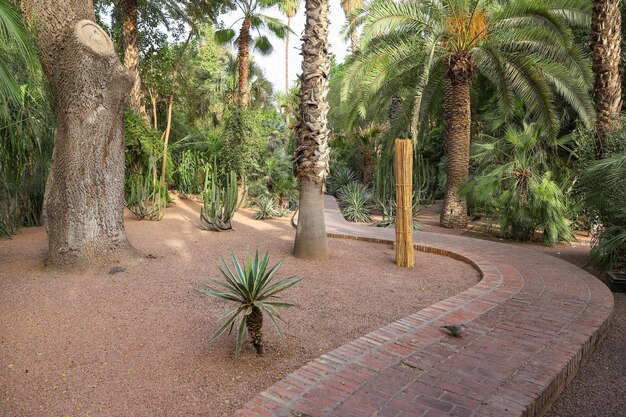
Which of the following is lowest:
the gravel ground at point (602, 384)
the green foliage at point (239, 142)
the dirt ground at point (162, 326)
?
the gravel ground at point (602, 384)

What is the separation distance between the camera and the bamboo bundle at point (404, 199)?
6.45 metres

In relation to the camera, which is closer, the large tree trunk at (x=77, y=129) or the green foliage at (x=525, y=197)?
the large tree trunk at (x=77, y=129)

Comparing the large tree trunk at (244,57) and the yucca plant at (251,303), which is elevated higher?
the large tree trunk at (244,57)

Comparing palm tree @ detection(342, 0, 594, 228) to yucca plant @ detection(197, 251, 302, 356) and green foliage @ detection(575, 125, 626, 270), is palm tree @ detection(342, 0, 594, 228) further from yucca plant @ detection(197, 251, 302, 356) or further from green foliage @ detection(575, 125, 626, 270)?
yucca plant @ detection(197, 251, 302, 356)

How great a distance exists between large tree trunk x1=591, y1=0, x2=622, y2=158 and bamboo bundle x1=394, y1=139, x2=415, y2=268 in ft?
11.4

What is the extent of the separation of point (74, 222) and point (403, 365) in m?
4.48

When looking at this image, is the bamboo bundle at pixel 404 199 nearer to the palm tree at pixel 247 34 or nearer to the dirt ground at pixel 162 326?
the dirt ground at pixel 162 326

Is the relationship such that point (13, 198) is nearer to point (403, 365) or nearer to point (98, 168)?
point (98, 168)

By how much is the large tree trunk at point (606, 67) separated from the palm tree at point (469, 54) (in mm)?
3113

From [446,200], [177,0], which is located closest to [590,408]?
[446,200]

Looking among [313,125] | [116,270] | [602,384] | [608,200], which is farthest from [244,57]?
[602,384]

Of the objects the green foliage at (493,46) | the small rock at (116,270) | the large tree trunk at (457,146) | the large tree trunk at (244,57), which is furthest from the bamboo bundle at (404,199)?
the large tree trunk at (244,57)

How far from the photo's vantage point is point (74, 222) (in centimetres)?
570

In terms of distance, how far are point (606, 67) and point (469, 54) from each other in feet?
14.7
